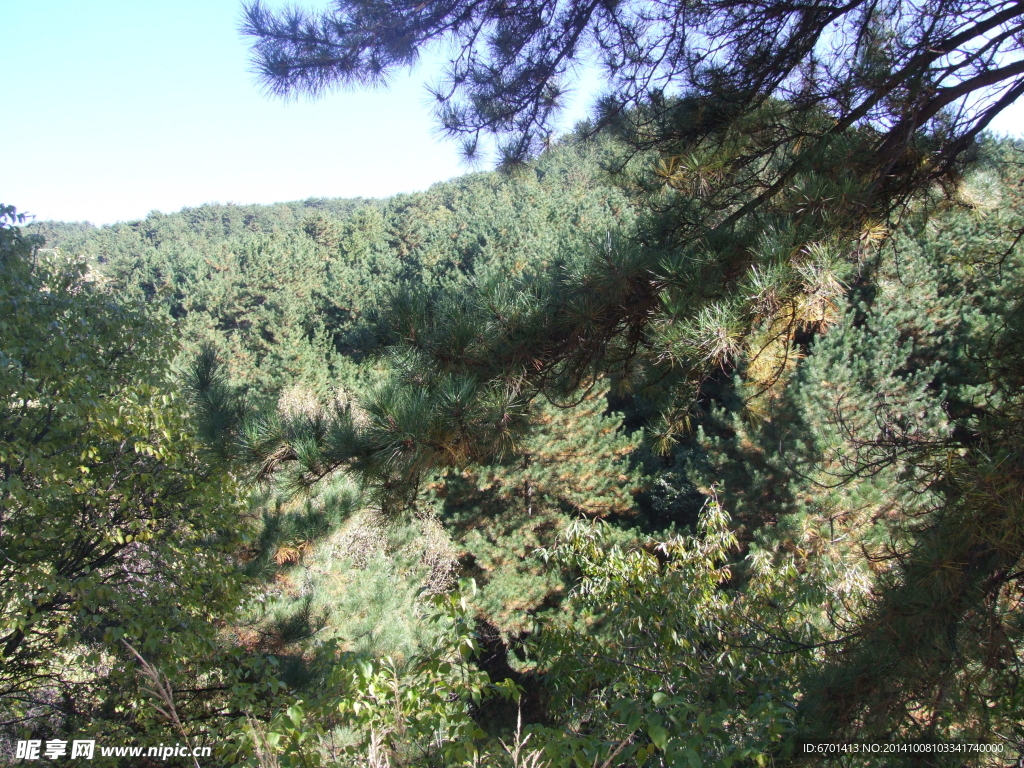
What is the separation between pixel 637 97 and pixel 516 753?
9.43ft

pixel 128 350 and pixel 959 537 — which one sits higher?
pixel 128 350

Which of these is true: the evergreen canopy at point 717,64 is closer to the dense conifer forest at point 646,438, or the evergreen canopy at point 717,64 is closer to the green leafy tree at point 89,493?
the dense conifer forest at point 646,438

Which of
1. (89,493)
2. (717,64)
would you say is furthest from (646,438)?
(89,493)

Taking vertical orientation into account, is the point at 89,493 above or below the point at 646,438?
above

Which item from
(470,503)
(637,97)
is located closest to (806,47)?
(637,97)

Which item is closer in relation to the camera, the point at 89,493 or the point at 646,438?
the point at 646,438

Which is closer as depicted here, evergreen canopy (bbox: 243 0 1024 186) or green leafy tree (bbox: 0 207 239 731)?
evergreen canopy (bbox: 243 0 1024 186)

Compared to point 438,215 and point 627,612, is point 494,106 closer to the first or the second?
point 627,612

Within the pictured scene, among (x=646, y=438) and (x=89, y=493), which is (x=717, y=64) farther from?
(x=89, y=493)

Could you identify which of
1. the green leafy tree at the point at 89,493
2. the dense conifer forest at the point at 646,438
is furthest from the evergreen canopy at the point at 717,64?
the green leafy tree at the point at 89,493

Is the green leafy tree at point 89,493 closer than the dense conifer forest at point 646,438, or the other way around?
the dense conifer forest at point 646,438

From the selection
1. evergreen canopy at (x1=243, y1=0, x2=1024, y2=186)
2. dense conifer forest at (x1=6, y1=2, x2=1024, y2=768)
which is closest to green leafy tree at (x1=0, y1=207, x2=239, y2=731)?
dense conifer forest at (x1=6, y1=2, x2=1024, y2=768)

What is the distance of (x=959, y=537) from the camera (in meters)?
1.46

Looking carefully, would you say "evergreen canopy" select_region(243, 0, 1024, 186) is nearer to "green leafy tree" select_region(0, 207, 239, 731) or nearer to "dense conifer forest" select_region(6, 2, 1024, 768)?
"dense conifer forest" select_region(6, 2, 1024, 768)
